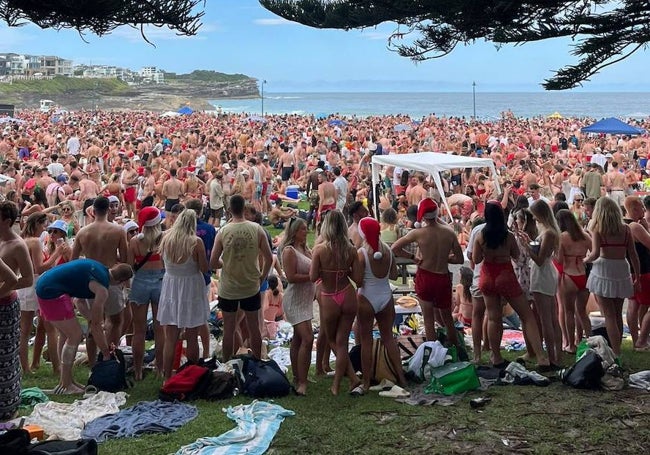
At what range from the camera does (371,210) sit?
14695 millimetres

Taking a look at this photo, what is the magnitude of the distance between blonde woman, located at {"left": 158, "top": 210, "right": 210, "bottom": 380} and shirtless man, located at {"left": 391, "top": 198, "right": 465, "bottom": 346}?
1651 mm

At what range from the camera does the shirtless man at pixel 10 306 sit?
16.3ft

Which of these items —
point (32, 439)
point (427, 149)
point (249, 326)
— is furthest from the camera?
point (427, 149)

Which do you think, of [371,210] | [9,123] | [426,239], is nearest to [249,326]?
[426,239]

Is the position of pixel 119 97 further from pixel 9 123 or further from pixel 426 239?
pixel 426 239

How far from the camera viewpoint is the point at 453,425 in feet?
16.3

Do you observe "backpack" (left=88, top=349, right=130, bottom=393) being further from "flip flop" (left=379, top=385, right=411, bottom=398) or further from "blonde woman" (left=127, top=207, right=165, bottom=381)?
"flip flop" (left=379, top=385, right=411, bottom=398)

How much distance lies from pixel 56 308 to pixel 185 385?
121cm

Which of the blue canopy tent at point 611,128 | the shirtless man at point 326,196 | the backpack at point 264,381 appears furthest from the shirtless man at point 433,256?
the blue canopy tent at point 611,128

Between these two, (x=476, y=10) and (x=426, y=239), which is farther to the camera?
(x=426, y=239)

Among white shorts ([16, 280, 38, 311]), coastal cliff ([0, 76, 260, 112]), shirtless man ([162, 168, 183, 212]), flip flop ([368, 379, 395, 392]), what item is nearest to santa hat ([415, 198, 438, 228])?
flip flop ([368, 379, 395, 392])

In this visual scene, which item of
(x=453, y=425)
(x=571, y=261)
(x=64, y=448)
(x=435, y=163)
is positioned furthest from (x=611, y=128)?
(x=64, y=448)

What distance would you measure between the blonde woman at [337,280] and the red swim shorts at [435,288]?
801 mm

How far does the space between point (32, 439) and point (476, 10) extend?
3.82 m
